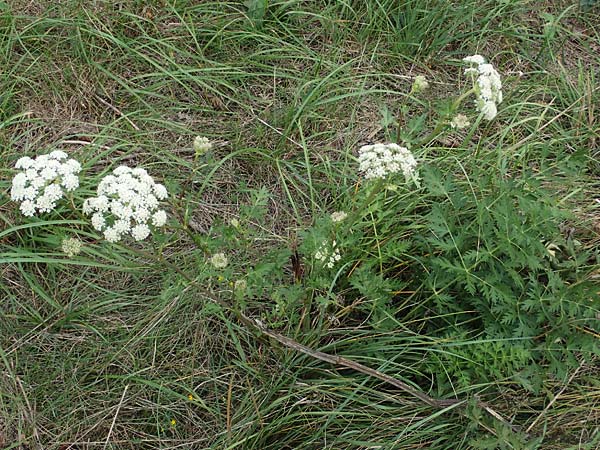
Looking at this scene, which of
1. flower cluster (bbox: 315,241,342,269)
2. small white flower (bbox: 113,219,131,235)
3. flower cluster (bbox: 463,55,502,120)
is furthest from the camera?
flower cluster (bbox: 315,241,342,269)

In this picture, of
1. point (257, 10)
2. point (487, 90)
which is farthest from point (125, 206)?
point (257, 10)

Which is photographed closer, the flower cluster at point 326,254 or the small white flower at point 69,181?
the small white flower at point 69,181

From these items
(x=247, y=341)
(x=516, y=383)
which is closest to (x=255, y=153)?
(x=247, y=341)

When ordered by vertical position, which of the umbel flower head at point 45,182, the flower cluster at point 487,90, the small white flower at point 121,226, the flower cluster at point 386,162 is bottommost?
the small white flower at point 121,226

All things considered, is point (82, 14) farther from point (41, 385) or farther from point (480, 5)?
point (480, 5)

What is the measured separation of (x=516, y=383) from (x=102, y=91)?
8.20 feet

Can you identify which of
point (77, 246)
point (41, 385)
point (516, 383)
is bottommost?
point (41, 385)

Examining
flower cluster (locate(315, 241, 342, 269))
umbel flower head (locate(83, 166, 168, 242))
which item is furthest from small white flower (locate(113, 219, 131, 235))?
flower cluster (locate(315, 241, 342, 269))

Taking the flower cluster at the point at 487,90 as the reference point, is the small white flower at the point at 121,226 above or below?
below

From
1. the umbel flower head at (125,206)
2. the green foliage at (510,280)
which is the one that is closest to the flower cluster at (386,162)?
the green foliage at (510,280)

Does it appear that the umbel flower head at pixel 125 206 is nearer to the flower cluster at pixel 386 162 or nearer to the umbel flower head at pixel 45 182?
the umbel flower head at pixel 45 182

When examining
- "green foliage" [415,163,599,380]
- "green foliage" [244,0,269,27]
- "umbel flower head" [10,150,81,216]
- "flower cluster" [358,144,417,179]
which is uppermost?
"flower cluster" [358,144,417,179]

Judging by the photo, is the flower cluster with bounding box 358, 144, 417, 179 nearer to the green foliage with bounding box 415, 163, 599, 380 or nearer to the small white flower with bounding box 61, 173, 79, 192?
the green foliage with bounding box 415, 163, 599, 380

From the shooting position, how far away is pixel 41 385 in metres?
2.62
